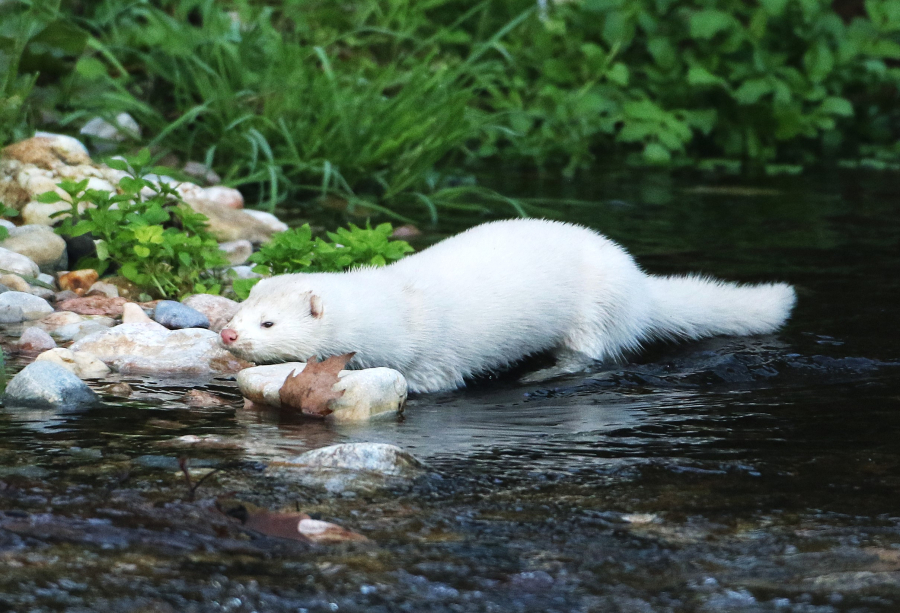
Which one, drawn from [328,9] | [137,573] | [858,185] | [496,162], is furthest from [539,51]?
[137,573]

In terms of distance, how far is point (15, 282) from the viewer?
4.09 meters

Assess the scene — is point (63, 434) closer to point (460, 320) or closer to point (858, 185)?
point (460, 320)

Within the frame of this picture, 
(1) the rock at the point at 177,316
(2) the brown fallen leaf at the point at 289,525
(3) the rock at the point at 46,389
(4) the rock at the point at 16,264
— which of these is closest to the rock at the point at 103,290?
(4) the rock at the point at 16,264

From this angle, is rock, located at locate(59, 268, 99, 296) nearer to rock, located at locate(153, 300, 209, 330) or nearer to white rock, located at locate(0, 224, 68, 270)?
white rock, located at locate(0, 224, 68, 270)

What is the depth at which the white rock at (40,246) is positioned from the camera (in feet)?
14.3

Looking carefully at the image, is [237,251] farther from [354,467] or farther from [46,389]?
[354,467]

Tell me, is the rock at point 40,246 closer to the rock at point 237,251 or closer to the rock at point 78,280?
the rock at point 78,280

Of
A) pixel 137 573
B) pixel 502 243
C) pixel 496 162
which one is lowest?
pixel 137 573

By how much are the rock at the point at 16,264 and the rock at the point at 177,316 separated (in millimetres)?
581

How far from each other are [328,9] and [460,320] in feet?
16.1

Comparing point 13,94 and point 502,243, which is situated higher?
point 13,94

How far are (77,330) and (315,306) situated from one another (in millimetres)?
927

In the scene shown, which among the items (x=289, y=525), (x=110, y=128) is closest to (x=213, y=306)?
(x=289, y=525)

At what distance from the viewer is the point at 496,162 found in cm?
849
